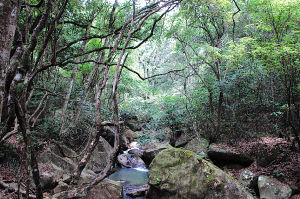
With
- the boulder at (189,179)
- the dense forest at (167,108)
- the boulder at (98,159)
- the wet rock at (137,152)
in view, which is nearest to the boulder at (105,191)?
the dense forest at (167,108)

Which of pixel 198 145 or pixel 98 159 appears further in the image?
pixel 198 145

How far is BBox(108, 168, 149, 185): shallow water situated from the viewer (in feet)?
25.8

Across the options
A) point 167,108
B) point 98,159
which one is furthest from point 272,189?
point 98,159

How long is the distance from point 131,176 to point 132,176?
1.9 inches

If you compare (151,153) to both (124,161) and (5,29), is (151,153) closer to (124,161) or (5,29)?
(124,161)

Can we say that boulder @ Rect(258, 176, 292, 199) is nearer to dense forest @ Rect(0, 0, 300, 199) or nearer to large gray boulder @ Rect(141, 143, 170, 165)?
dense forest @ Rect(0, 0, 300, 199)

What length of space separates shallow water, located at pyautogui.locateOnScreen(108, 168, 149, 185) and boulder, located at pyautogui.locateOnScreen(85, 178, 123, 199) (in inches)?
88.4

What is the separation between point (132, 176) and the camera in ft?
27.8

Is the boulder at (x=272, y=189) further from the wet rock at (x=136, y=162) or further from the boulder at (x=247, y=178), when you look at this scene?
the wet rock at (x=136, y=162)

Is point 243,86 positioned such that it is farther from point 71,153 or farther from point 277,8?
point 71,153

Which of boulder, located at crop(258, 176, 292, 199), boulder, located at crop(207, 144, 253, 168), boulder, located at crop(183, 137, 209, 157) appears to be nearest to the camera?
boulder, located at crop(258, 176, 292, 199)

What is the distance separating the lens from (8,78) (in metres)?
1.98

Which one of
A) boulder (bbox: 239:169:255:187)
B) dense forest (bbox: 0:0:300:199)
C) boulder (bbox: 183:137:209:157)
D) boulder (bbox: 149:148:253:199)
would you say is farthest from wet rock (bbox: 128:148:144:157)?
boulder (bbox: 239:169:255:187)

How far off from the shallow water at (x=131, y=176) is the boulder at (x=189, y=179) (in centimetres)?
227
